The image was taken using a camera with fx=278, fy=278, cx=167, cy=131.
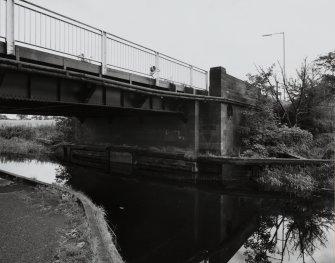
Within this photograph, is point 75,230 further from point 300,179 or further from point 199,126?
point 199,126

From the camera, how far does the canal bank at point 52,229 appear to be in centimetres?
401

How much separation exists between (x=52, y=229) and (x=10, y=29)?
4.82 m

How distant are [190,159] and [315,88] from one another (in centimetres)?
896

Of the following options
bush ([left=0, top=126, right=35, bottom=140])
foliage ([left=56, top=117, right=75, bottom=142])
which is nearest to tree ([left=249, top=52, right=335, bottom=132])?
foliage ([left=56, top=117, right=75, bottom=142])

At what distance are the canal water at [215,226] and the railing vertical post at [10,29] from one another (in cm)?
500

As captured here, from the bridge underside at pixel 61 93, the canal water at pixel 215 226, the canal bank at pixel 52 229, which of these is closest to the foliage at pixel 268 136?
the canal water at pixel 215 226

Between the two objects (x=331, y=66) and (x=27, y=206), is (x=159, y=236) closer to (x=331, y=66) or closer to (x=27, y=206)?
(x=27, y=206)

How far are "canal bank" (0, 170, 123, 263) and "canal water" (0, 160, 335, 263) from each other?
3.68ft

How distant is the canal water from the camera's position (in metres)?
6.04

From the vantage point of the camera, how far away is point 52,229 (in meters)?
5.07

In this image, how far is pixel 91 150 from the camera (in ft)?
65.9

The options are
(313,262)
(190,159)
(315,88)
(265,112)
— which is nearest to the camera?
(313,262)

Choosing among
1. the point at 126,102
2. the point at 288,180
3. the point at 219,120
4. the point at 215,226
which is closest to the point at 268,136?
the point at 219,120

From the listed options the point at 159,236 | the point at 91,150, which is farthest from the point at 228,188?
the point at 91,150
